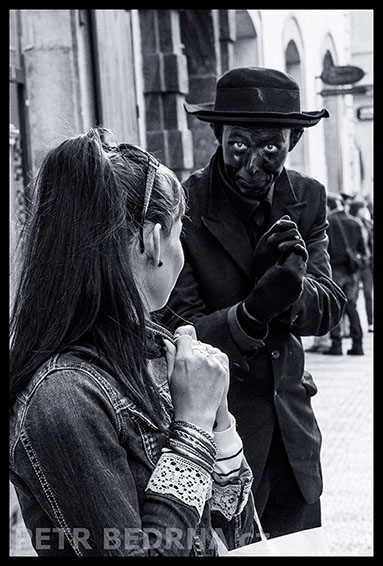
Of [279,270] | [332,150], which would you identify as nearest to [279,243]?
[279,270]

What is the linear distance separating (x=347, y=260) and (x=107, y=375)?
35.4 feet

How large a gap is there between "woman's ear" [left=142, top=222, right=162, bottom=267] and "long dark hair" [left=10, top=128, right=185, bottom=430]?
28 mm

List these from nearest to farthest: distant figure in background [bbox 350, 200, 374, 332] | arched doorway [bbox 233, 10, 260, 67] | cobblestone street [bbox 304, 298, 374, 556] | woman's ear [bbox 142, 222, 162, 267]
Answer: woman's ear [bbox 142, 222, 162, 267] → cobblestone street [bbox 304, 298, 374, 556] → arched doorway [bbox 233, 10, 260, 67] → distant figure in background [bbox 350, 200, 374, 332]

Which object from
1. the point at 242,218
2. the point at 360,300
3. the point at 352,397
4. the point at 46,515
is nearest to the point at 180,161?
the point at 352,397

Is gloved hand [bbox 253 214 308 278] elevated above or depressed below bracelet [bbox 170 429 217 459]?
above

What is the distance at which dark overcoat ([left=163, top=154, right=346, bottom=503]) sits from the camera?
9.03 feet

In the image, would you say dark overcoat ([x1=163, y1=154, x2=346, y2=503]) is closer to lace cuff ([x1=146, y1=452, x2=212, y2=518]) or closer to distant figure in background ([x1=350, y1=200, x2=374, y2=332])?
lace cuff ([x1=146, y1=452, x2=212, y2=518])

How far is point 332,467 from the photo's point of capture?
6949mm

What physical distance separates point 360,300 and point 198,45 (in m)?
9.10

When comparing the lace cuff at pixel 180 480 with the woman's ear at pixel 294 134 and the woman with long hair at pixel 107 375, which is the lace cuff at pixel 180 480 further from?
the woman's ear at pixel 294 134

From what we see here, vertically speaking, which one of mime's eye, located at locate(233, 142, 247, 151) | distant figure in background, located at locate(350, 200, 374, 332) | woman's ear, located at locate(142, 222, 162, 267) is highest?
mime's eye, located at locate(233, 142, 247, 151)

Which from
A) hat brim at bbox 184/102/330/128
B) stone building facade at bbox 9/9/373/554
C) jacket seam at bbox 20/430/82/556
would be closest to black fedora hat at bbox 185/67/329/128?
hat brim at bbox 184/102/330/128

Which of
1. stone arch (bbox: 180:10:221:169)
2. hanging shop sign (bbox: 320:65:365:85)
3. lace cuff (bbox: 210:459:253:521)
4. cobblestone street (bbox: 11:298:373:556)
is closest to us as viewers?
lace cuff (bbox: 210:459:253:521)

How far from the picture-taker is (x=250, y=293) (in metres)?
2.65
